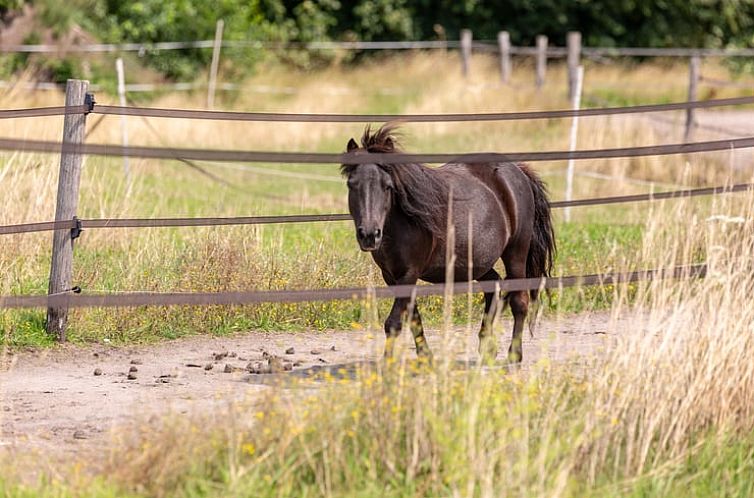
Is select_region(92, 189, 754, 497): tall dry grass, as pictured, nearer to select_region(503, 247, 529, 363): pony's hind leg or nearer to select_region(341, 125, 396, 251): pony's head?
select_region(341, 125, 396, 251): pony's head

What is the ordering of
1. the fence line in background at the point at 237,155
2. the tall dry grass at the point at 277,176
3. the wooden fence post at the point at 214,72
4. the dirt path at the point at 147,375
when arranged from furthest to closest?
1. the wooden fence post at the point at 214,72
2. the tall dry grass at the point at 277,176
3. the dirt path at the point at 147,375
4. the fence line in background at the point at 237,155

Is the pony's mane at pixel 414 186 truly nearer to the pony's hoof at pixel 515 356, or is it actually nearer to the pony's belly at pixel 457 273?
the pony's belly at pixel 457 273

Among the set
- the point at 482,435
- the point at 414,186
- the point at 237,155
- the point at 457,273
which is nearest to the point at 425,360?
the point at 482,435

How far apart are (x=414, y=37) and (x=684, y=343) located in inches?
1028

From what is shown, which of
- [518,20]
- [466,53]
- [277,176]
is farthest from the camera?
[518,20]

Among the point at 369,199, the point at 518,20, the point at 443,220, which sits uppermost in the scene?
the point at 518,20

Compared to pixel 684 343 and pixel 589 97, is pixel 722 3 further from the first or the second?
pixel 684 343

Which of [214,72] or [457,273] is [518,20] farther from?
[457,273]

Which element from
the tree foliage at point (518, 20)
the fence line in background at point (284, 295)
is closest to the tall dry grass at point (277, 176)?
the fence line in background at point (284, 295)

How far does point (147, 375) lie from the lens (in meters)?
7.01

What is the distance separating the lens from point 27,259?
8.88 metres

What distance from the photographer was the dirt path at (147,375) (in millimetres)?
5695

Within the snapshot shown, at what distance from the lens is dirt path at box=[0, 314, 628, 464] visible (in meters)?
5.70

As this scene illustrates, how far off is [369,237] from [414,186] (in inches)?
23.5
